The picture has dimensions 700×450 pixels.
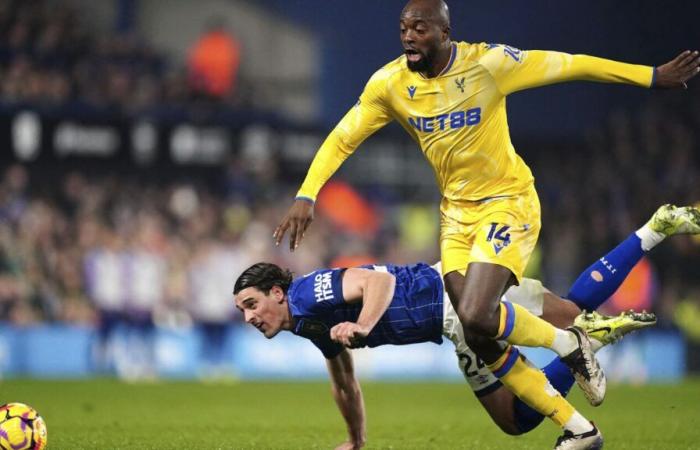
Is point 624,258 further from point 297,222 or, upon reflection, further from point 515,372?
point 297,222

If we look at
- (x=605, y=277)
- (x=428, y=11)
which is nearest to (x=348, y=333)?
(x=428, y=11)

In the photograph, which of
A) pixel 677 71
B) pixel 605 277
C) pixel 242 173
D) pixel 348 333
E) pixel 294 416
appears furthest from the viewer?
pixel 242 173

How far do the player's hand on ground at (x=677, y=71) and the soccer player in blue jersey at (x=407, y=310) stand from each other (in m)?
1.14

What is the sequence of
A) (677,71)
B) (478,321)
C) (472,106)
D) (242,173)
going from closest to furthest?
1. (478,321)
2. (677,71)
3. (472,106)
4. (242,173)

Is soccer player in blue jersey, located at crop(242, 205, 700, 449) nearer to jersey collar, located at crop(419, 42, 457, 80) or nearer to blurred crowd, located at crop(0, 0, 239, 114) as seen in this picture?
jersey collar, located at crop(419, 42, 457, 80)

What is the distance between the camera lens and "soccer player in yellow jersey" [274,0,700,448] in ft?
21.5

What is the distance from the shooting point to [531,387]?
6.57 m

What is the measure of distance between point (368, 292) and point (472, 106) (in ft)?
4.08

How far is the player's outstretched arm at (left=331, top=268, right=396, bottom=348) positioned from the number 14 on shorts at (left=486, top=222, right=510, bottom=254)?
563mm

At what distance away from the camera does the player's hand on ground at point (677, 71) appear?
6648 millimetres

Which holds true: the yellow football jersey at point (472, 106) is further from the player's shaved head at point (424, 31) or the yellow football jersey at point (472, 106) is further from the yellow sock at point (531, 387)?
the yellow sock at point (531, 387)

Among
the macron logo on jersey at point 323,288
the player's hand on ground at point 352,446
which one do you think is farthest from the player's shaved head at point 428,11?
the player's hand on ground at point 352,446

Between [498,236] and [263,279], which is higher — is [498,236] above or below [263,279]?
above

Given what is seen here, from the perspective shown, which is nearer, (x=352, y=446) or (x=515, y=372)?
(x=515, y=372)
